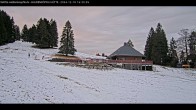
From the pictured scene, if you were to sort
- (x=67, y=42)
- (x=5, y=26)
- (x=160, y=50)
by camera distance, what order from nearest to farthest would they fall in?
(x=5, y=26) → (x=160, y=50) → (x=67, y=42)

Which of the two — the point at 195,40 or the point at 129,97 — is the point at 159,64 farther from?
the point at 129,97

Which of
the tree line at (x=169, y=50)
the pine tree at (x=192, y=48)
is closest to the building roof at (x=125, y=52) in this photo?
the tree line at (x=169, y=50)

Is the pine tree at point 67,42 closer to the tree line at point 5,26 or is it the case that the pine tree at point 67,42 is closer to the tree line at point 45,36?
the tree line at point 45,36

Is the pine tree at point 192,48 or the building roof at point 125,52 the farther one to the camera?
the building roof at point 125,52

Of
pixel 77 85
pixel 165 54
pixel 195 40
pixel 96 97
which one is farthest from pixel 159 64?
pixel 96 97

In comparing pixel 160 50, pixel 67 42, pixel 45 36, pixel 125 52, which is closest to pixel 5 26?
pixel 67 42

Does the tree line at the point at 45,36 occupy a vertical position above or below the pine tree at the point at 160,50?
above

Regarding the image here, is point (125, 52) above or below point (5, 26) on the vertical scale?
below

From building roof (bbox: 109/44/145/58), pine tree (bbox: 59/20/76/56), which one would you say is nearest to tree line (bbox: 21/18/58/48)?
pine tree (bbox: 59/20/76/56)

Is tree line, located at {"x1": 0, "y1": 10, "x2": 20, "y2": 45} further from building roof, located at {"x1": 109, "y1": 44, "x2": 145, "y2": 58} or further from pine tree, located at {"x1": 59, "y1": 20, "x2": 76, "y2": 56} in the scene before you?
building roof, located at {"x1": 109, "y1": 44, "x2": 145, "y2": 58}

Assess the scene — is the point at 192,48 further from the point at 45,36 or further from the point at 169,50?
the point at 45,36

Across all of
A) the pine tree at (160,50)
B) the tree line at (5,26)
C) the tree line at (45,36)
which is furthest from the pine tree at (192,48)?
the tree line at (45,36)

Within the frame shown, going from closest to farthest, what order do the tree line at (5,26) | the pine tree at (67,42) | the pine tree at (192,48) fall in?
the tree line at (5,26)
the pine tree at (192,48)
the pine tree at (67,42)

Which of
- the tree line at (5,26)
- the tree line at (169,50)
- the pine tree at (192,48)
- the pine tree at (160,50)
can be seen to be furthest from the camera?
the pine tree at (160,50)
